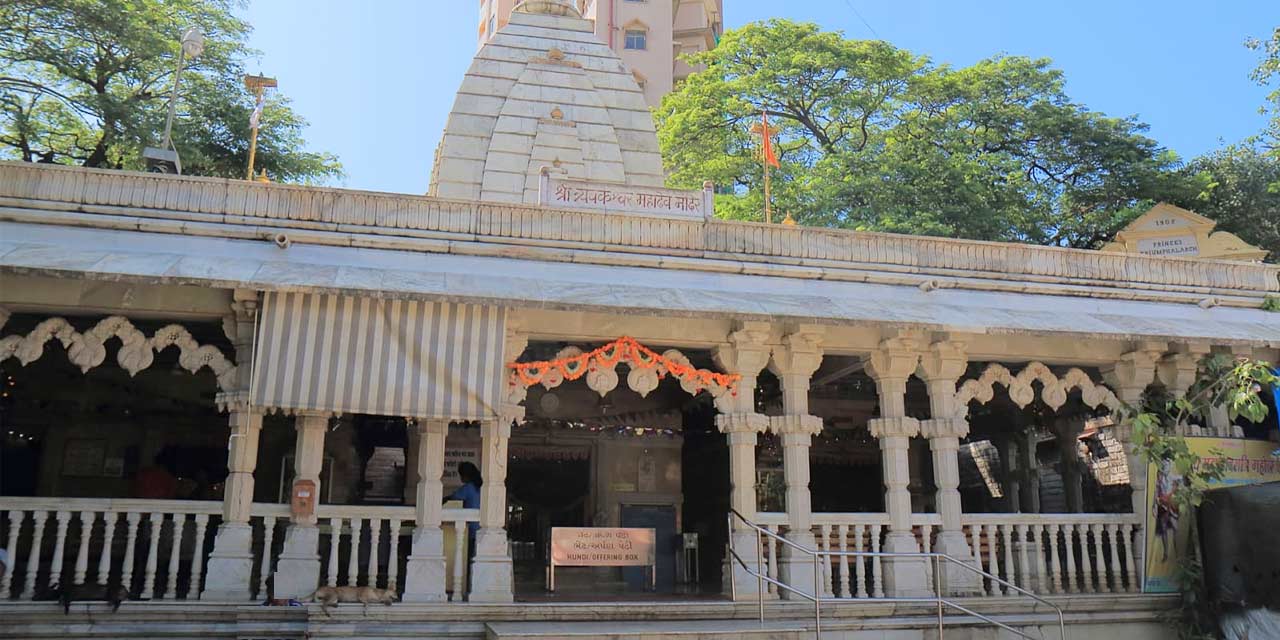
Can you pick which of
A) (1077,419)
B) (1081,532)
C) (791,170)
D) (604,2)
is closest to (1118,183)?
(791,170)

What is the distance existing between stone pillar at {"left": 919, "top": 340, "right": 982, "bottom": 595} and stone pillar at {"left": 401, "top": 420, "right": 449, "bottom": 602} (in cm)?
484

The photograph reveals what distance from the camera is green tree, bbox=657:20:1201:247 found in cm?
2788

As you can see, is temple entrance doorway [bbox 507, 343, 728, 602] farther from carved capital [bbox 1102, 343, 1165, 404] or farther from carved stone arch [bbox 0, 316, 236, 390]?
carved stone arch [bbox 0, 316, 236, 390]

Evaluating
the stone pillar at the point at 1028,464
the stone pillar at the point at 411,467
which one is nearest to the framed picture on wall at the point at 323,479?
the stone pillar at the point at 411,467

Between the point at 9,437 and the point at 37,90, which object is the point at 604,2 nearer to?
the point at 37,90

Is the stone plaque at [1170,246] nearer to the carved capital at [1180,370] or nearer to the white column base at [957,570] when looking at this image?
the carved capital at [1180,370]

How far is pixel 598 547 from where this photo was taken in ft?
31.2

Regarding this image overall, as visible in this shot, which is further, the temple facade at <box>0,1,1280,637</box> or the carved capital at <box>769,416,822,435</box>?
the carved capital at <box>769,416,822,435</box>

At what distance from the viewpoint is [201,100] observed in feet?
91.9

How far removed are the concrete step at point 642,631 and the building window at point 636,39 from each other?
4183 centimetres

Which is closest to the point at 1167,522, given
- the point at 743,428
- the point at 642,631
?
the point at 743,428

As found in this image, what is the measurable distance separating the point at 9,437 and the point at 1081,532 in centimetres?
1263

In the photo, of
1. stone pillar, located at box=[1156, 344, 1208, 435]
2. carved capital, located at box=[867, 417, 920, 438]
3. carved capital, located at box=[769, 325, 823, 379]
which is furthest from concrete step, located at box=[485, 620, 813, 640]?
stone pillar, located at box=[1156, 344, 1208, 435]

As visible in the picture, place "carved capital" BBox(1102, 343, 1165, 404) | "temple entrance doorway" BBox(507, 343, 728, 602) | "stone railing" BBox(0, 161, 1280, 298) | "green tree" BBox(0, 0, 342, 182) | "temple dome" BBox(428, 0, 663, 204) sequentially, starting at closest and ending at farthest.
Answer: "stone railing" BBox(0, 161, 1280, 298)
"carved capital" BBox(1102, 343, 1165, 404)
"temple entrance doorway" BBox(507, 343, 728, 602)
"temple dome" BBox(428, 0, 663, 204)
"green tree" BBox(0, 0, 342, 182)
